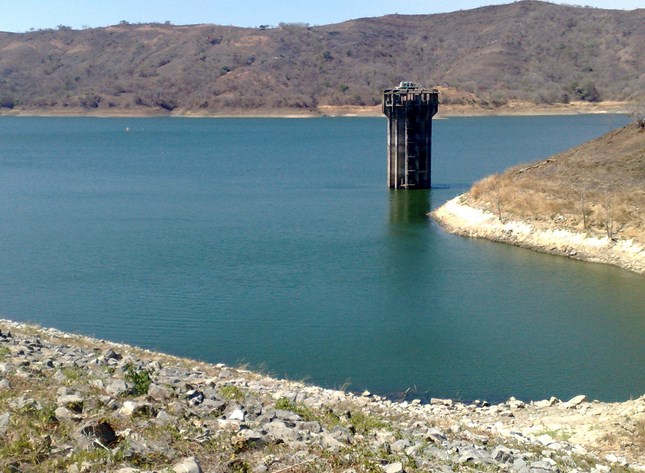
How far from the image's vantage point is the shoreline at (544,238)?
3447 cm

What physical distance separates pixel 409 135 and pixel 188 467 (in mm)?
47150

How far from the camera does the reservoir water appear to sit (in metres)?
22.8

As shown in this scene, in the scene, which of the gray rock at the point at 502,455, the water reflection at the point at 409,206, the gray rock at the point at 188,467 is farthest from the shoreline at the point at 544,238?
the gray rock at the point at 188,467

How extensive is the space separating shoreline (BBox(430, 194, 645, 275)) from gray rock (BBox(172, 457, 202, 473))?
26307 millimetres

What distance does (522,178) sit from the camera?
44.1 m

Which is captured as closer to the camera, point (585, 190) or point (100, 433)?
point (100, 433)

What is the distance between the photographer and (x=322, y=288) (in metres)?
31.4

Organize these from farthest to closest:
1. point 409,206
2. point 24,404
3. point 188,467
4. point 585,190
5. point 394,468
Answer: point 409,206
point 585,190
point 24,404
point 394,468
point 188,467

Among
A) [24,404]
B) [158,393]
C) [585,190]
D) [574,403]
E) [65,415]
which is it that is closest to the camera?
[65,415]

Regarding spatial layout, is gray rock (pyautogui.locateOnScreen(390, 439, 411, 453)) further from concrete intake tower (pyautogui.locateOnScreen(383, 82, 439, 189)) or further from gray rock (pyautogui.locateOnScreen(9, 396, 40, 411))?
concrete intake tower (pyautogui.locateOnScreen(383, 82, 439, 189))

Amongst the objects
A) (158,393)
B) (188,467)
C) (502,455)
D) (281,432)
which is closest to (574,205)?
(502,455)

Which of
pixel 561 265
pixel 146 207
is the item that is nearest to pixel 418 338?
pixel 561 265

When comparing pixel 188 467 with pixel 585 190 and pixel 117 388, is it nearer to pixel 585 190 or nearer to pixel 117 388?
pixel 117 388

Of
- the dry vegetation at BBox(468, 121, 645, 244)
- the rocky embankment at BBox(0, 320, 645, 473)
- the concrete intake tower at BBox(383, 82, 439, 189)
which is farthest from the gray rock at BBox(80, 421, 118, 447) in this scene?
the concrete intake tower at BBox(383, 82, 439, 189)
